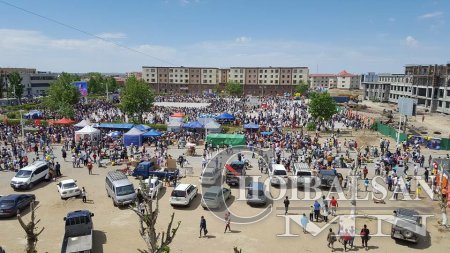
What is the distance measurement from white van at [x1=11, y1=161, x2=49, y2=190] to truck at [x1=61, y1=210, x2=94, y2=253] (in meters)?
8.95

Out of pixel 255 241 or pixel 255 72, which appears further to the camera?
pixel 255 72

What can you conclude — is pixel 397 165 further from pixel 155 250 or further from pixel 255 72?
pixel 255 72

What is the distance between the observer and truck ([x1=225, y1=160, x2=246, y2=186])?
75.7ft

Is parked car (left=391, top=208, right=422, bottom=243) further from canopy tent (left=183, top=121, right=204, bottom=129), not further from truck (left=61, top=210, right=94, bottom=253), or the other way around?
canopy tent (left=183, top=121, right=204, bottom=129)

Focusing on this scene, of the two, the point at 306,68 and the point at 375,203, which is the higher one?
the point at 306,68

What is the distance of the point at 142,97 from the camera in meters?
50.3

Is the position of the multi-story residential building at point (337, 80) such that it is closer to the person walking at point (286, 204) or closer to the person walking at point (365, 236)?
the person walking at point (286, 204)

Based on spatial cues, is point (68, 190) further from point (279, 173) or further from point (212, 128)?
point (212, 128)

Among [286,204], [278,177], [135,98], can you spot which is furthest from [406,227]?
[135,98]

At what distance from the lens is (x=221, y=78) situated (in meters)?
135

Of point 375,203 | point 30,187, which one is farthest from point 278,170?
point 30,187

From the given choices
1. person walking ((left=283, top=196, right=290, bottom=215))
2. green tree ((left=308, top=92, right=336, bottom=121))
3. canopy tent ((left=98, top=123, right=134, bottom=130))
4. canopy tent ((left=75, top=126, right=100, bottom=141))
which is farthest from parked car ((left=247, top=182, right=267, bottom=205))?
green tree ((left=308, top=92, right=336, bottom=121))

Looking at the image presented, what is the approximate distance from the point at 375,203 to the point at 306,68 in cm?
10803

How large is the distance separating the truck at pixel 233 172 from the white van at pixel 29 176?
495 inches
